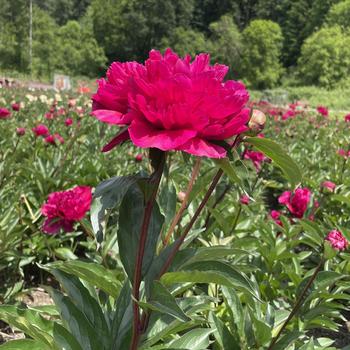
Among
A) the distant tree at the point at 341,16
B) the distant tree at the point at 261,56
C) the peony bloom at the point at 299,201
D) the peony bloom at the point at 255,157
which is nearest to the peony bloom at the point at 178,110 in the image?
the peony bloom at the point at 299,201

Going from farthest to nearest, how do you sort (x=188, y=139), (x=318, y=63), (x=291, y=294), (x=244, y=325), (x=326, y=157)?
1. (x=318, y=63)
2. (x=326, y=157)
3. (x=291, y=294)
4. (x=244, y=325)
5. (x=188, y=139)

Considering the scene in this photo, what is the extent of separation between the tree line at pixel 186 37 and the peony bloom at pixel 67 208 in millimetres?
33214

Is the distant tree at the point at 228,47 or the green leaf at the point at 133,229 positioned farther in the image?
the distant tree at the point at 228,47

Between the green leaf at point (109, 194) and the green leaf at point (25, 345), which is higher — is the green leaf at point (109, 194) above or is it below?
above

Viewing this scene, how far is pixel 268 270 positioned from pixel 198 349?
1192 mm

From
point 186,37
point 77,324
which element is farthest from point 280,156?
point 186,37

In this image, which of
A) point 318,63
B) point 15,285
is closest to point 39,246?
point 15,285

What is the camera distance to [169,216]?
1.44 metres

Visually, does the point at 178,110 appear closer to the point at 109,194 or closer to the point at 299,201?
the point at 109,194

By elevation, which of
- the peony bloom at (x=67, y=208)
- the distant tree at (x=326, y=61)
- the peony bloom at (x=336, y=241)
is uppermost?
Answer: the peony bloom at (x=336, y=241)

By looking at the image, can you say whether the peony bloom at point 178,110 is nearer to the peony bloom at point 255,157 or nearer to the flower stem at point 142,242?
the flower stem at point 142,242

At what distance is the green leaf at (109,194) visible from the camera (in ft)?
2.71

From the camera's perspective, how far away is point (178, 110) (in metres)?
0.75

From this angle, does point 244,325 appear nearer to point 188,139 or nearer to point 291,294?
point 291,294
